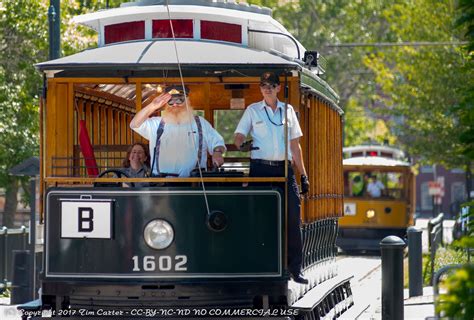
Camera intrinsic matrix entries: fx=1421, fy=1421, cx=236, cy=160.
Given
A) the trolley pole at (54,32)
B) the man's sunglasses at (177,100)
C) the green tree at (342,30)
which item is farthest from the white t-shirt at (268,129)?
the green tree at (342,30)

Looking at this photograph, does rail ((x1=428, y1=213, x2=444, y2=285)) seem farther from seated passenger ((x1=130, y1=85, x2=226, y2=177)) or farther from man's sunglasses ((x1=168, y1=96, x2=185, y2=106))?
man's sunglasses ((x1=168, y1=96, x2=185, y2=106))

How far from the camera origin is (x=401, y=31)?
41.1 metres

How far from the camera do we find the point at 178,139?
12258 mm

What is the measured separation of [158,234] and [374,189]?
75.3 feet

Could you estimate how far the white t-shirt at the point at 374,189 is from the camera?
113ft

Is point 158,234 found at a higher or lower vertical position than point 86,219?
lower

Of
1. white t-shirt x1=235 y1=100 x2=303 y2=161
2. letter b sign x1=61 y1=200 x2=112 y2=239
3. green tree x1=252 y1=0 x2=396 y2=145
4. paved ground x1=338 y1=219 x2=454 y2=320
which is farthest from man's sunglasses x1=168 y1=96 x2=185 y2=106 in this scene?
green tree x1=252 y1=0 x2=396 y2=145

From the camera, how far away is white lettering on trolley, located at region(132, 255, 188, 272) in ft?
39.1

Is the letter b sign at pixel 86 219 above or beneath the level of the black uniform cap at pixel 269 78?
beneath

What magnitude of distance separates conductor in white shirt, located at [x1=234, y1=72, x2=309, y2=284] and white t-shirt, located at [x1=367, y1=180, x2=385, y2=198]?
22241mm

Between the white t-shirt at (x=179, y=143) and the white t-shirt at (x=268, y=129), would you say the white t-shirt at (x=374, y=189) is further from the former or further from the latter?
the white t-shirt at (x=179, y=143)

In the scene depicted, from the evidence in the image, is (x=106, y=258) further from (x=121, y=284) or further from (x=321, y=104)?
(x=321, y=104)

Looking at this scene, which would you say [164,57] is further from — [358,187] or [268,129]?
[358,187]

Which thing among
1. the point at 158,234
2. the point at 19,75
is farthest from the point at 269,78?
the point at 19,75
